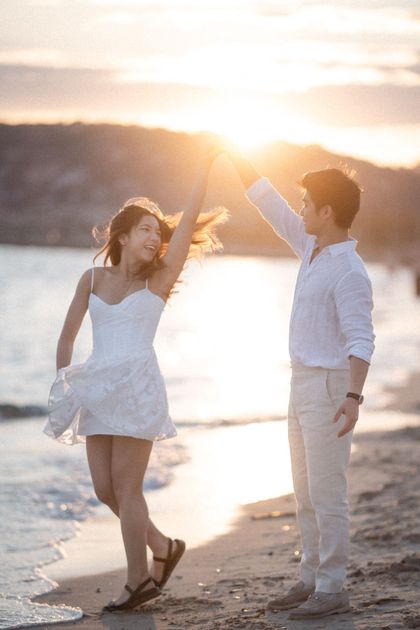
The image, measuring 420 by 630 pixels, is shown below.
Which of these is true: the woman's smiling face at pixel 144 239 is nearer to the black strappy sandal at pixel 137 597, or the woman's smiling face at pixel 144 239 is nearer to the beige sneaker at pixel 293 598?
the black strappy sandal at pixel 137 597

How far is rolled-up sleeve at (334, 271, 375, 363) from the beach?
1148mm

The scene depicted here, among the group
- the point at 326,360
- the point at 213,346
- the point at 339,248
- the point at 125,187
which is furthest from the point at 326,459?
the point at 125,187

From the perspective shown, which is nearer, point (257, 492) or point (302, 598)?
point (302, 598)

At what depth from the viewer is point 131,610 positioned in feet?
17.5

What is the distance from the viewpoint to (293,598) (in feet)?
16.8

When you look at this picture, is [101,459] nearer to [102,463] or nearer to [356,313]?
[102,463]

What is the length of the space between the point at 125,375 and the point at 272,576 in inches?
63.7

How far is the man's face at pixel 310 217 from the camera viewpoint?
4914 mm

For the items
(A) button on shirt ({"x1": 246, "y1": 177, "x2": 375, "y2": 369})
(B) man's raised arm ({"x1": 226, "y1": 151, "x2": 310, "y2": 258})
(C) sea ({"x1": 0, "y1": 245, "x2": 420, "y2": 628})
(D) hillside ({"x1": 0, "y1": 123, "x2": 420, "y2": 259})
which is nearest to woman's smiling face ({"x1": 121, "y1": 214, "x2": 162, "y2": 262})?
(B) man's raised arm ({"x1": 226, "y1": 151, "x2": 310, "y2": 258})

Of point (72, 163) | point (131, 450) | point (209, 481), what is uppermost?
point (72, 163)

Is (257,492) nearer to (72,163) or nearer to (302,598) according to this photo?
(302,598)

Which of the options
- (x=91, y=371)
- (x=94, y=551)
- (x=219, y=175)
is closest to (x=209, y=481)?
(x=94, y=551)

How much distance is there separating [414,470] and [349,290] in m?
4.90

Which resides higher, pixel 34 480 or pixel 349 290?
pixel 349 290
